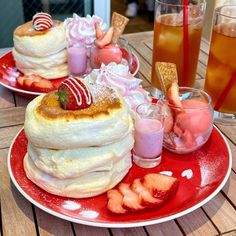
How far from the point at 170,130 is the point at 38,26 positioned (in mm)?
623

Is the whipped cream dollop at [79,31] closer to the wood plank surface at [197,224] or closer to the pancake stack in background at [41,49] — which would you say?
the pancake stack in background at [41,49]

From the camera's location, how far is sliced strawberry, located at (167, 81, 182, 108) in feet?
3.02

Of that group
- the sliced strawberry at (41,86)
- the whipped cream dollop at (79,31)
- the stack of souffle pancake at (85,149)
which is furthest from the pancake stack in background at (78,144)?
the whipped cream dollop at (79,31)

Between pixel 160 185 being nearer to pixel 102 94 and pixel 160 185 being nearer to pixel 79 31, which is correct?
pixel 102 94

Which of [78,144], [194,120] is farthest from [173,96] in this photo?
[78,144]

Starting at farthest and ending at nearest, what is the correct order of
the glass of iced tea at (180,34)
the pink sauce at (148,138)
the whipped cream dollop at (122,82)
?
the glass of iced tea at (180,34) → the whipped cream dollop at (122,82) → the pink sauce at (148,138)

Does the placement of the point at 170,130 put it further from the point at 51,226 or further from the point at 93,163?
the point at 51,226

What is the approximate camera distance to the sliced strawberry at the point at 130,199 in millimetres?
738

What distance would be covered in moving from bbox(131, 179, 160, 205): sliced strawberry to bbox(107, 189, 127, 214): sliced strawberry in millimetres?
34

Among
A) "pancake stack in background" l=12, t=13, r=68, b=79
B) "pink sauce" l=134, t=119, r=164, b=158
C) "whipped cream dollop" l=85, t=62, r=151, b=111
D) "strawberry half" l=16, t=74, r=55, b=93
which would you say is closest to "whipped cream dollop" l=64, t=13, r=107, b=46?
"pancake stack in background" l=12, t=13, r=68, b=79

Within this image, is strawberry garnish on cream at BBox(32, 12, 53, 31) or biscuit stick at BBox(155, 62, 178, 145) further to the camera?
strawberry garnish on cream at BBox(32, 12, 53, 31)

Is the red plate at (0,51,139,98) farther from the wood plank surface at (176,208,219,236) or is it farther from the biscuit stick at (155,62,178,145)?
the wood plank surface at (176,208,219,236)

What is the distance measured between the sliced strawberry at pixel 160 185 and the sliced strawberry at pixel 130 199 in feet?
0.11

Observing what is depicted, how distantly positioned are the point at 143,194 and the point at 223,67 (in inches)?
19.9
